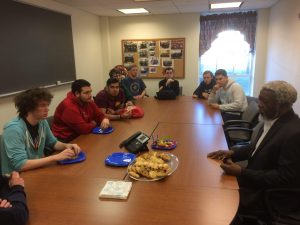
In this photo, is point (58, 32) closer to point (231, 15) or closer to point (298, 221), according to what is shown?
point (231, 15)

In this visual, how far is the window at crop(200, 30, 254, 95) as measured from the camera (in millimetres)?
5926

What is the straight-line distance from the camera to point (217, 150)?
2.01m

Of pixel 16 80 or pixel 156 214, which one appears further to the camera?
pixel 16 80

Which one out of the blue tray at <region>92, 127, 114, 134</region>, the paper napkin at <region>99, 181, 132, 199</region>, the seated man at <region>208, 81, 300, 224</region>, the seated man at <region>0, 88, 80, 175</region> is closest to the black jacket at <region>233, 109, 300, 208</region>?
the seated man at <region>208, 81, 300, 224</region>

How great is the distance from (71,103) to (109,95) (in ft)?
3.20

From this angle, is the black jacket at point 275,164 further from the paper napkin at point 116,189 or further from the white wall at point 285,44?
the white wall at point 285,44

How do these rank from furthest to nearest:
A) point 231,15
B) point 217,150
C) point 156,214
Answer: point 231,15 < point 217,150 < point 156,214

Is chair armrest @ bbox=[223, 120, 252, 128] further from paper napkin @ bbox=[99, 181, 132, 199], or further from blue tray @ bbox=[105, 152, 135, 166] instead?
paper napkin @ bbox=[99, 181, 132, 199]

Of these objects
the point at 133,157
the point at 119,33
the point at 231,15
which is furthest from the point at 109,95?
the point at 231,15

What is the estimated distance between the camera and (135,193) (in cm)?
137

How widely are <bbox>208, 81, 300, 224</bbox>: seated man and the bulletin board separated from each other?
183 inches

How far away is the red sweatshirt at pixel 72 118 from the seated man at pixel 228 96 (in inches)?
78.2

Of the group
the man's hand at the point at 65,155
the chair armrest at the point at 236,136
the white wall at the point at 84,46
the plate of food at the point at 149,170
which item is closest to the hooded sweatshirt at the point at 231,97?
the chair armrest at the point at 236,136

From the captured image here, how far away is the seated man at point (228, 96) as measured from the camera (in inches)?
146
